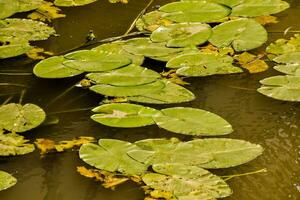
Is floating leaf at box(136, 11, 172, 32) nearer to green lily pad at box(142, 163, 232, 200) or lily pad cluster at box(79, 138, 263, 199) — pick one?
lily pad cluster at box(79, 138, 263, 199)

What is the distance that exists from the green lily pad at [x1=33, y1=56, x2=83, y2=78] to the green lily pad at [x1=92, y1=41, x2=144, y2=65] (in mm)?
154

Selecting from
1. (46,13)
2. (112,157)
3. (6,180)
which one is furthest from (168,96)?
A: (46,13)

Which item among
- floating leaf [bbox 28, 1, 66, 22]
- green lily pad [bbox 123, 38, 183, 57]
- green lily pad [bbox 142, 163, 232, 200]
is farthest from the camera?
floating leaf [bbox 28, 1, 66, 22]

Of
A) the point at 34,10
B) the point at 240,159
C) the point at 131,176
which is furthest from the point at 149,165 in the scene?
the point at 34,10

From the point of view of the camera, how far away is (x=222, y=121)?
169 centimetres

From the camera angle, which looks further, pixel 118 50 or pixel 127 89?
pixel 118 50

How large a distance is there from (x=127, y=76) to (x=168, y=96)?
0.17 meters

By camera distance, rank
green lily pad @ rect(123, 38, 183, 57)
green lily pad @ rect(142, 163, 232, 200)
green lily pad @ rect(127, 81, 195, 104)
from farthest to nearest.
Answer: green lily pad @ rect(123, 38, 183, 57) < green lily pad @ rect(127, 81, 195, 104) < green lily pad @ rect(142, 163, 232, 200)

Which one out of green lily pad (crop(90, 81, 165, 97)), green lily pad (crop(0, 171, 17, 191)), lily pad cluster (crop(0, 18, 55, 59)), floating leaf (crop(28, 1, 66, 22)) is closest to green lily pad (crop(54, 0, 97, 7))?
floating leaf (crop(28, 1, 66, 22))

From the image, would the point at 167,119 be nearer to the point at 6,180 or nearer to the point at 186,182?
the point at 186,182

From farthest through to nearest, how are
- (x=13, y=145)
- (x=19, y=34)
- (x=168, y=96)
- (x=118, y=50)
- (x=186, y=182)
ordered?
(x=19, y=34) → (x=118, y=50) → (x=168, y=96) → (x=13, y=145) → (x=186, y=182)

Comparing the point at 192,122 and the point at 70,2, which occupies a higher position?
the point at 70,2

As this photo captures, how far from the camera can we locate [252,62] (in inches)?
79.9

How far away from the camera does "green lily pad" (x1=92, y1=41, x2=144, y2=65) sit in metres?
2.02
